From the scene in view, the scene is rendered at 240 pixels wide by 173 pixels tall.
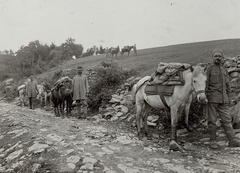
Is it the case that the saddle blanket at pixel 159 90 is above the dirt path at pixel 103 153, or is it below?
above

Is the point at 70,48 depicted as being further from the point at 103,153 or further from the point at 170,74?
the point at 103,153

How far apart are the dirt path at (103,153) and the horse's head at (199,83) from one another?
1195 mm

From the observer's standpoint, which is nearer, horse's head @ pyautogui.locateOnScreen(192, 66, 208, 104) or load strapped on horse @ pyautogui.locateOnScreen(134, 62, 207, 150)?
horse's head @ pyautogui.locateOnScreen(192, 66, 208, 104)

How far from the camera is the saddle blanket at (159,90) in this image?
512 cm

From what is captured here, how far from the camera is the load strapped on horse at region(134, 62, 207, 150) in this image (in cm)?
458

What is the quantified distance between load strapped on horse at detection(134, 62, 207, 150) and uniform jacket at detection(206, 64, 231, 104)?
1.40ft

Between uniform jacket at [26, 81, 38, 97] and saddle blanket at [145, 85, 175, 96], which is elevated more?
saddle blanket at [145, 85, 175, 96]

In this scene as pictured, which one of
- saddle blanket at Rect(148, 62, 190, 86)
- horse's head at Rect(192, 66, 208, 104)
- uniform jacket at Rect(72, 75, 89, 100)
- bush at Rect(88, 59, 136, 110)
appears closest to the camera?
horse's head at Rect(192, 66, 208, 104)

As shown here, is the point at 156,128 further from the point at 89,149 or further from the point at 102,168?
the point at 102,168

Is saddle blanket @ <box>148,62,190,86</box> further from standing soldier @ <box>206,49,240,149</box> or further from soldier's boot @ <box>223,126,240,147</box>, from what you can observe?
soldier's boot @ <box>223,126,240,147</box>

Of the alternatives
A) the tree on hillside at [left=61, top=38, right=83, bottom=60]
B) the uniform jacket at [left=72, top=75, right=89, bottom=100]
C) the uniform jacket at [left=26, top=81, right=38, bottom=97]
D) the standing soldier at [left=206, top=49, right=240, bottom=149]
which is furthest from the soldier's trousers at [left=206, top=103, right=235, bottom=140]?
the tree on hillside at [left=61, top=38, right=83, bottom=60]

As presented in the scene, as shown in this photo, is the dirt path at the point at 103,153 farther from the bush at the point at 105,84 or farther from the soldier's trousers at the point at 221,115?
the bush at the point at 105,84

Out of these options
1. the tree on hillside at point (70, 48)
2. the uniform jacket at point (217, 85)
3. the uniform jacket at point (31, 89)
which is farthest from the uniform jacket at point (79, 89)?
the tree on hillside at point (70, 48)

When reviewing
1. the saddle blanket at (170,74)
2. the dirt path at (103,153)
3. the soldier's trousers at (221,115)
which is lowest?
the dirt path at (103,153)
